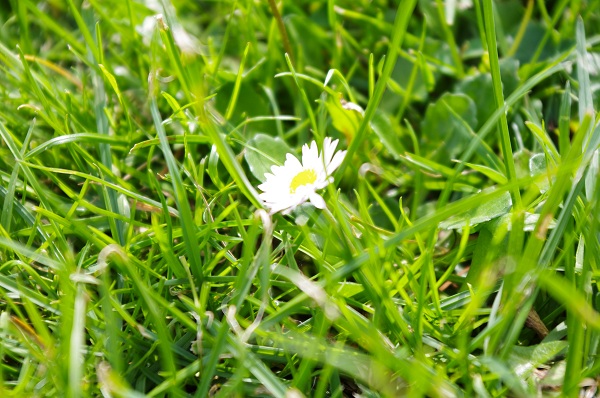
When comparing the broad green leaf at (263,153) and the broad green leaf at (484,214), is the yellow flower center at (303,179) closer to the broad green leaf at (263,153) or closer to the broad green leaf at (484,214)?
the broad green leaf at (263,153)

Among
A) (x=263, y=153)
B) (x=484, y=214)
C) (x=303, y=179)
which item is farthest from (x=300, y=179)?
(x=484, y=214)

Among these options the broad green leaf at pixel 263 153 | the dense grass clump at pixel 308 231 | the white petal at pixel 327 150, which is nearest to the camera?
the dense grass clump at pixel 308 231

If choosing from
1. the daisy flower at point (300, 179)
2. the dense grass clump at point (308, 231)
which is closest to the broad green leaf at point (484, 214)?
the dense grass clump at point (308, 231)

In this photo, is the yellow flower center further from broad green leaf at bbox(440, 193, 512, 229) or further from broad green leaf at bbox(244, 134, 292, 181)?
broad green leaf at bbox(440, 193, 512, 229)

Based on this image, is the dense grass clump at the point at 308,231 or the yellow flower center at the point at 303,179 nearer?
the dense grass clump at the point at 308,231

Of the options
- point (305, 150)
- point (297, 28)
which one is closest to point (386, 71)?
point (305, 150)

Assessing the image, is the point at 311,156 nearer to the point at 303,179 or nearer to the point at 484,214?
the point at 303,179

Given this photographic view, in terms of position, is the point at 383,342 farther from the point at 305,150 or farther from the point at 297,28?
the point at 297,28
